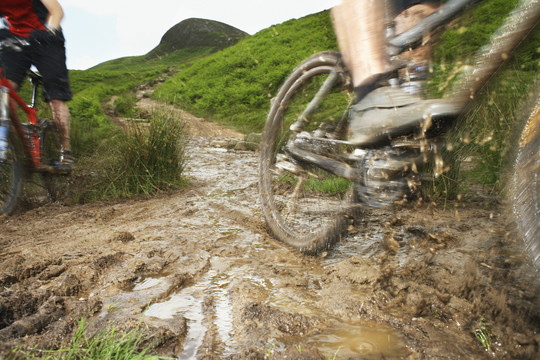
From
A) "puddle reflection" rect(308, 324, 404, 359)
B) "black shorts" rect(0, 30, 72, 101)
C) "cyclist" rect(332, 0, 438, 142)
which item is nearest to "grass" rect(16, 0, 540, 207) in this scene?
"cyclist" rect(332, 0, 438, 142)

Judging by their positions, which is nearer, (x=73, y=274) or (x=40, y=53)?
(x=73, y=274)

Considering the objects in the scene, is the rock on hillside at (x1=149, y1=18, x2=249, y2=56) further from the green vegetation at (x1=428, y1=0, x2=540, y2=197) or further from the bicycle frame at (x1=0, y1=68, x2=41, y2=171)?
the green vegetation at (x1=428, y1=0, x2=540, y2=197)

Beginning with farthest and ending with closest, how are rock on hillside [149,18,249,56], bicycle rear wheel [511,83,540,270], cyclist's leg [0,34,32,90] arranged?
rock on hillside [149,18,249,56]
cyclist's leg [0,34,32,90]
bicycle rear wheel [511,83,540,270]

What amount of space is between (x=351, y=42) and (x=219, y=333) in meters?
1.24

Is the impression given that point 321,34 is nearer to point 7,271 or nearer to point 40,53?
point 40,53

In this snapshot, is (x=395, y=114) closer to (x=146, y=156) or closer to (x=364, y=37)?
(x=364, y=37)

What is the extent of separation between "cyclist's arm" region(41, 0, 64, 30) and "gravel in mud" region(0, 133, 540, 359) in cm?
172

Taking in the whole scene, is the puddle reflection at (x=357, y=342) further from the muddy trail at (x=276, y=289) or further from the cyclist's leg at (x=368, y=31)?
the cyclist's leg at (x=368, y=31)

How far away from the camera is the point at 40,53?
294 cm

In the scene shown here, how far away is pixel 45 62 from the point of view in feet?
9.73

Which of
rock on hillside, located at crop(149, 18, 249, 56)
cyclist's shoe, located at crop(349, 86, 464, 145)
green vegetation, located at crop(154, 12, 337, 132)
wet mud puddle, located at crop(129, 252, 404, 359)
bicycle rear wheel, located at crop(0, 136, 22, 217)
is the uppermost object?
rock on hillside, located at crop(149, 18, 249, 56)

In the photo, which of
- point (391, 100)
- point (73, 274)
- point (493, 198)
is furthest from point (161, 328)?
point (493, 198)

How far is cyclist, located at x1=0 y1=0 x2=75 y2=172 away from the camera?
9.39 feet

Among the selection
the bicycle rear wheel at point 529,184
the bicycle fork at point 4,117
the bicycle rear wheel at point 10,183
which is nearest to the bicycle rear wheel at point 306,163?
the bicycle rear wheel at point 529,184
